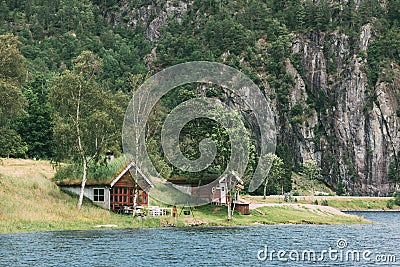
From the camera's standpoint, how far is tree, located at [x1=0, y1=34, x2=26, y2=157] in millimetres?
78062

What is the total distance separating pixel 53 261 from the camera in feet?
156

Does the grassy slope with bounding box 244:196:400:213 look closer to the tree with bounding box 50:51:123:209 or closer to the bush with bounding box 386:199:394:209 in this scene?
the bush with bounding box 386:199:394:209

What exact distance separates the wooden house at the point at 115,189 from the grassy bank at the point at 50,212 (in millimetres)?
1715

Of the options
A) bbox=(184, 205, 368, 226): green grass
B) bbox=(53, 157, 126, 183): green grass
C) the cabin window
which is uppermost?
bbox=(53, 157, 126, 183): green grass

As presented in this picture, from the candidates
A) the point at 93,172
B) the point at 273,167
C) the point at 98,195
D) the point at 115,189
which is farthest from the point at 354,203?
the point at 98,195

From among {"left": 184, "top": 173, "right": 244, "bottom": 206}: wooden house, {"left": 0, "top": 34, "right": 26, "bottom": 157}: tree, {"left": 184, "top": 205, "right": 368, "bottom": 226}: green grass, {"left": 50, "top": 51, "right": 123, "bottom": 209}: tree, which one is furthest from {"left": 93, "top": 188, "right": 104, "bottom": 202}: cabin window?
{"left": 184, "top": 173, "right": 244, "bottom": 206}: wooden house

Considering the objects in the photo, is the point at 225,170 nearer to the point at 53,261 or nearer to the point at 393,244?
the point at 393,244

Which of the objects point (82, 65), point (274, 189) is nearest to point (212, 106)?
point (82, 65)

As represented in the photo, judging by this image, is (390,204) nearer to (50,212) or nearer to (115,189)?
(115,189)

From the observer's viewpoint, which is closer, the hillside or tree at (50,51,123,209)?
the hillside

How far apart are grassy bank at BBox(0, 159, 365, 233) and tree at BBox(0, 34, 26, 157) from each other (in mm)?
4790

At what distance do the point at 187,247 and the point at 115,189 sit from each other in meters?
29.1

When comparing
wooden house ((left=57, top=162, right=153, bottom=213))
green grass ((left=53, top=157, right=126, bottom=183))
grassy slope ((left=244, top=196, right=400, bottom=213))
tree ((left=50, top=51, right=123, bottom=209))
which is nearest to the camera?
tree ((left=50, top=51, right=123, bottom=209))

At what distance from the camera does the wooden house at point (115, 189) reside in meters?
84.8
